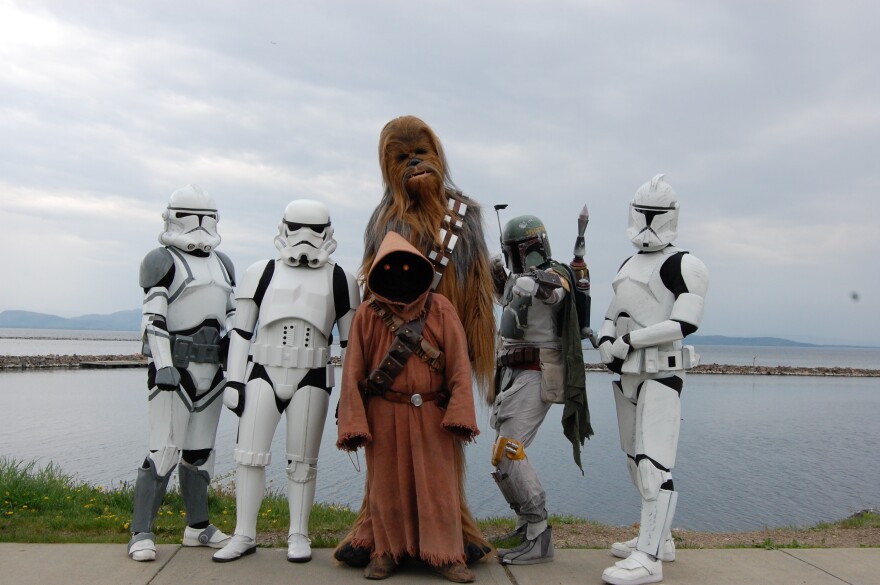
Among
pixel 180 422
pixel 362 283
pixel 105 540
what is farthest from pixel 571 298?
pixel 105 540

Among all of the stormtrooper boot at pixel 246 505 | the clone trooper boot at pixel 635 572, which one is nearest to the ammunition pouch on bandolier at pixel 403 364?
the stormtrooper boot at pixel 246 505

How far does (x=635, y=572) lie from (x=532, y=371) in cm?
127

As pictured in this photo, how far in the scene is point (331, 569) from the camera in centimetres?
415

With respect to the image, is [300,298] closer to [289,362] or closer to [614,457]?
[289,362]

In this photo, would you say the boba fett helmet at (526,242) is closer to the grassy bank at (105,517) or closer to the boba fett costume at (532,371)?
the boba fett costume at (532,371)

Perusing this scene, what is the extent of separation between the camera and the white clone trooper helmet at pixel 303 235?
4.46 meters

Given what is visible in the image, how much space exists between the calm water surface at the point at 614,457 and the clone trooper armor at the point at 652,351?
6.48 feet

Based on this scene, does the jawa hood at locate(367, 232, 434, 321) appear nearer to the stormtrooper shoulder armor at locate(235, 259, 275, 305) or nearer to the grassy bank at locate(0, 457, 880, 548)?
the stormtrooper shoulder armor at locate(235, 259, 275, 305)

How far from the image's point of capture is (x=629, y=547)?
4.55 meters

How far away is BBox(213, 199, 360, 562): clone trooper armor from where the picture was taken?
4309 millimetres

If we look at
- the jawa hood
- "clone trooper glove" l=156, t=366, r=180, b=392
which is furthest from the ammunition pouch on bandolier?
"clone trooper glove" l=156, t=366, r=180, b=392

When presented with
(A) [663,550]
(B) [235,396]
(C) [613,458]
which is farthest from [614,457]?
(B) [235,396]

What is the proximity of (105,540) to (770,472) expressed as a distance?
1240 cm

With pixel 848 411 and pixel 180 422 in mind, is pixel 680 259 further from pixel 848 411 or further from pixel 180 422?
pixel 848 411
